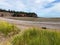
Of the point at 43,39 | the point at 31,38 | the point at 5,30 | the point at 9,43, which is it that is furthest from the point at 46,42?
the point at 5,30

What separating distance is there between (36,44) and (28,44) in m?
0.35

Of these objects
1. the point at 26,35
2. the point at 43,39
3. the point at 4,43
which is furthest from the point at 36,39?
the point at 4,43

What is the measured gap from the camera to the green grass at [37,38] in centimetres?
943

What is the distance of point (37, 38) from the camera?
31.8ft

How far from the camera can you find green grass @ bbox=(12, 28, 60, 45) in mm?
9430


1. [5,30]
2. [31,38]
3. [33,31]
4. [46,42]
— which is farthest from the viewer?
[5,30]

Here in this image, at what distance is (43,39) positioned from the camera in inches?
376

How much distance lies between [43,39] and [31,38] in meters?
0.65

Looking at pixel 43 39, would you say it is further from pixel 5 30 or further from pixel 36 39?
pixel 5 30

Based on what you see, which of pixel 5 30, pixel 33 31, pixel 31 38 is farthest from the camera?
pixel 5 30

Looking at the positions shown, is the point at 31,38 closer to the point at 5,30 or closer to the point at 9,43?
the point at 9,43

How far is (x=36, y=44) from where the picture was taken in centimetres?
938

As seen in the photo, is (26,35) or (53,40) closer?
(53,40)

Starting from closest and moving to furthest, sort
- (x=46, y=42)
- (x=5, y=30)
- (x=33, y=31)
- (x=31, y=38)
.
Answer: (x=46, y=42)
(x=31, y=38)
(x=33, y=31)
(x=5, y=30)
